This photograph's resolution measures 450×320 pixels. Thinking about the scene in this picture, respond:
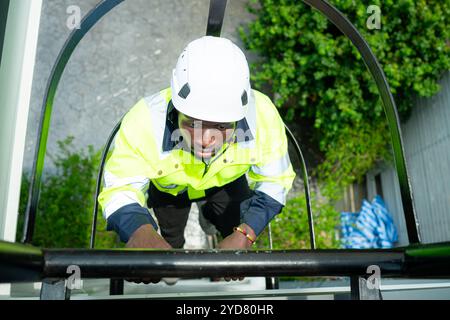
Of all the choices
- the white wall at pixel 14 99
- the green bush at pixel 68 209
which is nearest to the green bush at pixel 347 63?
the green bush at pixel 68 209

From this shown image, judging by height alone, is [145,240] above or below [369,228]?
below

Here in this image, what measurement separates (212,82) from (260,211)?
54 cm

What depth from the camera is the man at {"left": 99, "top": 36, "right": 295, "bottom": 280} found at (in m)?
1.41

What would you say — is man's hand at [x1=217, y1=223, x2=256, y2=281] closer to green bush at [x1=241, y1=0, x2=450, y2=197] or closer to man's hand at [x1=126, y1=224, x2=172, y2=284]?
man's hand at [x1=126, y1=224, x2=172, y2=284]

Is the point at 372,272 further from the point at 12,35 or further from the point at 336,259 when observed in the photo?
the point at 12,35

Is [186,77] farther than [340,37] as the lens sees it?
No

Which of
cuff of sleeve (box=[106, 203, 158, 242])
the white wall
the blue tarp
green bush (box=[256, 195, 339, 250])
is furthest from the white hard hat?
the blue tarp

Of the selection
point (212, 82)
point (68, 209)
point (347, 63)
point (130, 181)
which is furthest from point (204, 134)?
point (347, 63)

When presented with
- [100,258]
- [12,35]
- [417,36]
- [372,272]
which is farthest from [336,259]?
[417,36]

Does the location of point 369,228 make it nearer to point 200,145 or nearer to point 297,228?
point 297,228

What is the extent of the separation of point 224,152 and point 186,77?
12.4 inches

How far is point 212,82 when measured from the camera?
1413 mm

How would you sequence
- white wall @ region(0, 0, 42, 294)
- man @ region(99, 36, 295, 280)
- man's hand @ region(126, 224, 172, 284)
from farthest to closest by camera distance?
1. white wall @ region(0, 0, 42, 294)
2. man @ region(99, 36, 295, 280)
3. man's hand @ region(126, 224, 172, 284)
